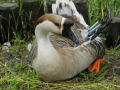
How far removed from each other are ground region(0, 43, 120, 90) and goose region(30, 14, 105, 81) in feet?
0.39

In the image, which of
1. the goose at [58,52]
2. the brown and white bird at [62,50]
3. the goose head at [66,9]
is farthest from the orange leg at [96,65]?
the goose head at [66,9]

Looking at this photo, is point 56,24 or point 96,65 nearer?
point 56,24

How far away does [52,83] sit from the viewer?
3527 mm

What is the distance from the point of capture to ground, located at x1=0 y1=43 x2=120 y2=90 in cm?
347

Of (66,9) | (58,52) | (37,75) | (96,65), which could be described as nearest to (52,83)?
(37,75)

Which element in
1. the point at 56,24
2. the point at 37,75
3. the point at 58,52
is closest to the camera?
the point at 56,24

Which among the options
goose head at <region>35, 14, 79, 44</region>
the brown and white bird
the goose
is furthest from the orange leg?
goose head at <region>35, 14, 79, 44</region>

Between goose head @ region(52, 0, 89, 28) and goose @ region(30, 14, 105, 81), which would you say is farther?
goose head @ region(52, 0, 89, 28)

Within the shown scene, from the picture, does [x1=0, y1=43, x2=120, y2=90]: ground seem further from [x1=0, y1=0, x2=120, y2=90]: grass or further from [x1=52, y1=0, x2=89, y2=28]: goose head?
[x1=52, y1=0, x2=89, y2=28]: goose head

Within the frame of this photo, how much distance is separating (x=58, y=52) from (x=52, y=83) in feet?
1.42

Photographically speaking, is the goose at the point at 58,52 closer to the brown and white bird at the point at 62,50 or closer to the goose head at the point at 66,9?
the brown and white bird at the point at 62,50

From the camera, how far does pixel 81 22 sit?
461cm

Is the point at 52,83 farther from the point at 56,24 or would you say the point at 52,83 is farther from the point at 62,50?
the point at 56,24

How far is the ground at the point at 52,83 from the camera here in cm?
347
